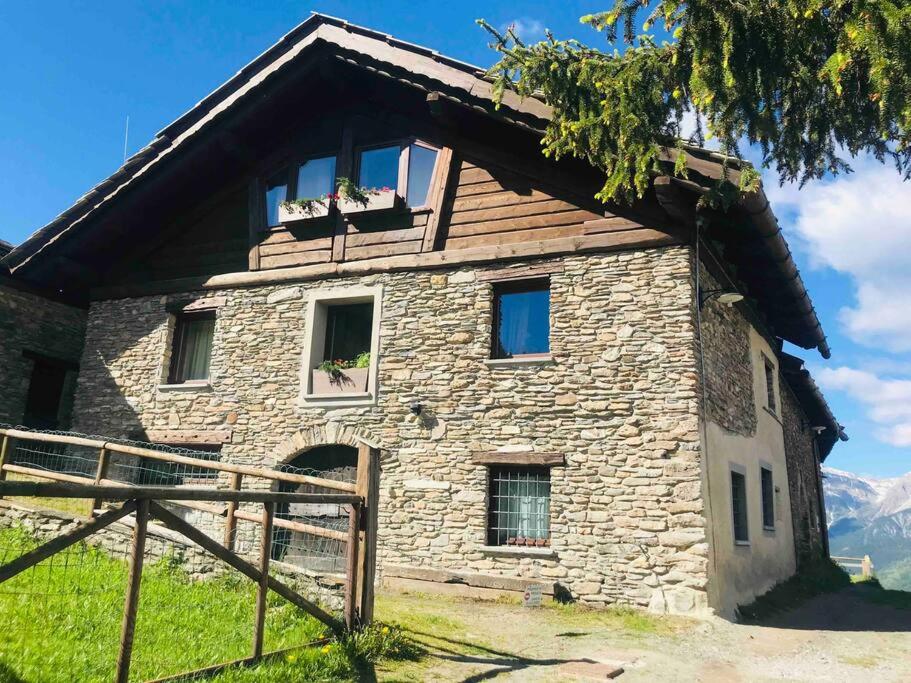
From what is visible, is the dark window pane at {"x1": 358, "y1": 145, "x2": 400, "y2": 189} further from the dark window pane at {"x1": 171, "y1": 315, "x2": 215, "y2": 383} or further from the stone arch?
the stone arch

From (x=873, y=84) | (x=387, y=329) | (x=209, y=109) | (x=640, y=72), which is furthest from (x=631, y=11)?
(x=209, y=109)

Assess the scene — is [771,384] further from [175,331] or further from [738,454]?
[175,331]

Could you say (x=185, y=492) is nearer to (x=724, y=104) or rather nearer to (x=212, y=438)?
(x=724, y=104)

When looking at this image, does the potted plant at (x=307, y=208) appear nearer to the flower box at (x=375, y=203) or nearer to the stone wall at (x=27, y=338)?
the flower box at (x=375, y=203)

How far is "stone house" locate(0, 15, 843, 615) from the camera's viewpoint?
920 cm

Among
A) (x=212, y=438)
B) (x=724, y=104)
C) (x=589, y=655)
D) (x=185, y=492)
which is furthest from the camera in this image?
(x=212, y=438)

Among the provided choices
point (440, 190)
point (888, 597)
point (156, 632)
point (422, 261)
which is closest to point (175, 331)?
point (422, 261)

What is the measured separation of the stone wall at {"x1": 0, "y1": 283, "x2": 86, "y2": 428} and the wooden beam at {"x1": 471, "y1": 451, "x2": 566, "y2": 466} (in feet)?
27.3

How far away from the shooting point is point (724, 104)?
18.6 ft

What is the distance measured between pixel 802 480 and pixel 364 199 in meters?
12.9

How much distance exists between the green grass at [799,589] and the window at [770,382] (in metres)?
3.22

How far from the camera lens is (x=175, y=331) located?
12617 millimetres

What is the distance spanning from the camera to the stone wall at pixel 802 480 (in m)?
16.1

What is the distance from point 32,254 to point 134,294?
5.87 ft
